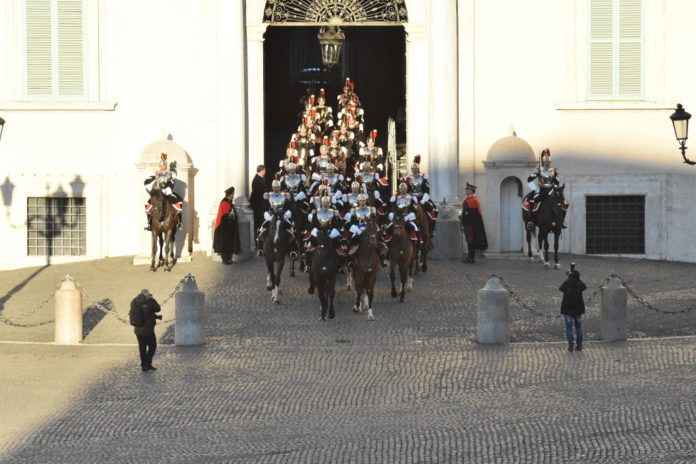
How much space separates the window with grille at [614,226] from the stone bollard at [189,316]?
1306 cm

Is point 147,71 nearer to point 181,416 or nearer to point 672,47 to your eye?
point 672,47

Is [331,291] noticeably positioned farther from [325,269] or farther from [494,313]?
[494,313]

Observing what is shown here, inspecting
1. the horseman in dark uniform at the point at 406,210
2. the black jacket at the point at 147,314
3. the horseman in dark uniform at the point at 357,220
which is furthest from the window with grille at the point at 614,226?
the black jacket at the point at 147,314

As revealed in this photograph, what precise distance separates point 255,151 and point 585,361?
1348 centimetres

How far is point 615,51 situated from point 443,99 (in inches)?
152

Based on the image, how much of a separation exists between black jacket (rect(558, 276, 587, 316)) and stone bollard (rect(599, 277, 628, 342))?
1.92 feet

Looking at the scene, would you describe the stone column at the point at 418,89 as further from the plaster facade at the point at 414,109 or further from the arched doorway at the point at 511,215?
the arched doorway at the point at 511,215

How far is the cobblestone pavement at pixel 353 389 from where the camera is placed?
13062 millimetres

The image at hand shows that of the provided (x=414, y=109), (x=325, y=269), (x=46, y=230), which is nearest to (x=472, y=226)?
(x=414, y=109)

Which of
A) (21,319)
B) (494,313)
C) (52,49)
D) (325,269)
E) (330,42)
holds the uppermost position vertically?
(330,42)

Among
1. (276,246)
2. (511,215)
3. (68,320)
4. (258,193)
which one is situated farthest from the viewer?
(511,215)

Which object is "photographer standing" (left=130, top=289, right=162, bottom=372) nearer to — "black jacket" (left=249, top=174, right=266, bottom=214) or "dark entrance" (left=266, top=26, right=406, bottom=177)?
"black jacket" (left=249, top=174, right=266, bottom=214)

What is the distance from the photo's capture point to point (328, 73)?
39.2m

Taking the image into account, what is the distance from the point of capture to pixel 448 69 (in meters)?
29.0
